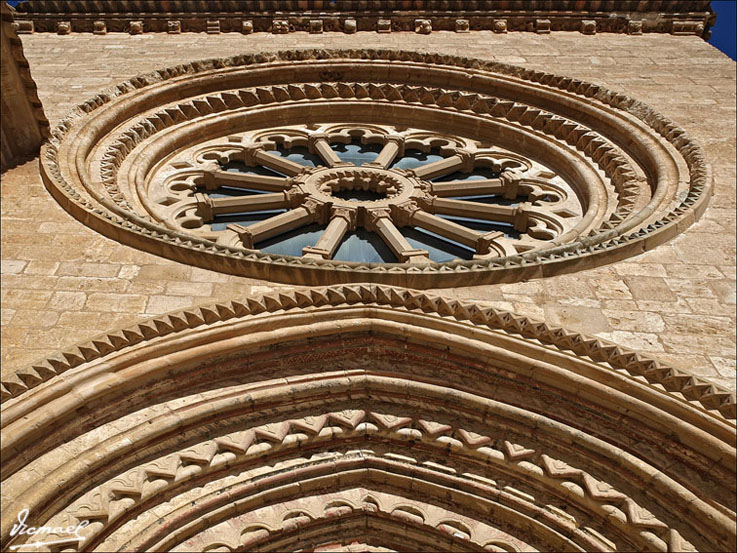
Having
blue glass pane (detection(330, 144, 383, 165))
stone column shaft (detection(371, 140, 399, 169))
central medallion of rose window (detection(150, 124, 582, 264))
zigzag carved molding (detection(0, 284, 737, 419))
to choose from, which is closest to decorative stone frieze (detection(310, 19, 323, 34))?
central medallion of rose window (detection(150, 124, 582, 264))

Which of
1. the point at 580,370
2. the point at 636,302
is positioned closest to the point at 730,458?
the point at 580,370

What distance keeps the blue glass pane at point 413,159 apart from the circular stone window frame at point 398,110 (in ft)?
2.59

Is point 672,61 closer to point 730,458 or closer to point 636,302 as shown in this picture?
point 636,302

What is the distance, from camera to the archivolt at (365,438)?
5.21 m

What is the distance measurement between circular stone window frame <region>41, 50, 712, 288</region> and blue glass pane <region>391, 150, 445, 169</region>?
789mm

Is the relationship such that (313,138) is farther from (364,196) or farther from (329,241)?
(329,241)

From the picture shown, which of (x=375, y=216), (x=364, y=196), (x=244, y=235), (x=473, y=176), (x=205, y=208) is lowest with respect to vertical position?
(x=244, y=235)

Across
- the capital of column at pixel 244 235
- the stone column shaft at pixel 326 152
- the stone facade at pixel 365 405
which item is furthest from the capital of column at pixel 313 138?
the stone facade at pixel 365 405

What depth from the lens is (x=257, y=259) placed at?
683 centimetres

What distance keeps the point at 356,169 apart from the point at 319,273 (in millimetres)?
3628

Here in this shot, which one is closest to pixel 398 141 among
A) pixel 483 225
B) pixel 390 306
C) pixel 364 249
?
pixel 483 225

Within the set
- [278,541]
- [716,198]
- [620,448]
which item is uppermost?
[716,198]

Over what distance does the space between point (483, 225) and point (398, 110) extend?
292 cm

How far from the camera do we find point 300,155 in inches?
440
